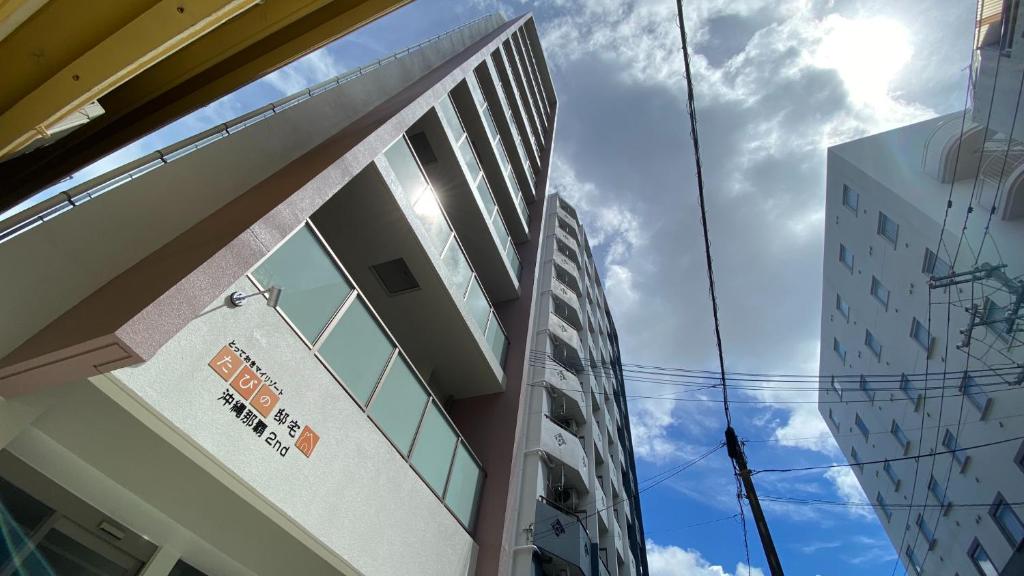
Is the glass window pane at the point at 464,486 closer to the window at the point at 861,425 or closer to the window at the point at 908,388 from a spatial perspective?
the window at the point at 908,388

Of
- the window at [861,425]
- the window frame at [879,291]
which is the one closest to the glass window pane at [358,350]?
the window frame at [879,291]

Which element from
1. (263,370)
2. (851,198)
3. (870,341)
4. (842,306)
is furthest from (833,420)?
(263,370)

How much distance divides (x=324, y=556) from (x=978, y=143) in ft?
86.2

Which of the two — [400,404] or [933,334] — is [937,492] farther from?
[400,404]

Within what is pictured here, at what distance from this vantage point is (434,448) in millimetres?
7648

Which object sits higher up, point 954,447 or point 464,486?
point 954,447

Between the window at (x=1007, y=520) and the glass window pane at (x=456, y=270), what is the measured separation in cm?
2075

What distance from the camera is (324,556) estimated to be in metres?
4.68

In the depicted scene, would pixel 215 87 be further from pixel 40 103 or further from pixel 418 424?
pixel 418 424

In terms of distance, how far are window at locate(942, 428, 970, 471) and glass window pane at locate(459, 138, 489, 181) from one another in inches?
871

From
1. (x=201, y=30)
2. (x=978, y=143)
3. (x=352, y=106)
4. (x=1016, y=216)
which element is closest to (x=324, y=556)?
(x=201, y=30)

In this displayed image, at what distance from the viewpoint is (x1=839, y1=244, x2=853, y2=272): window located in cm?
2439

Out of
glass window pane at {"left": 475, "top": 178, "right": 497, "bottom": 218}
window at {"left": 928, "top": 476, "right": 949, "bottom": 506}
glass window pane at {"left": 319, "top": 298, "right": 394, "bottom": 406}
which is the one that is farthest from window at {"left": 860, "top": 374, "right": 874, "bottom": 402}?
glass window pane at {"left": 319, "top": 298, "right": 394, "bottom": 406}

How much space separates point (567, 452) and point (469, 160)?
29.6 feet
